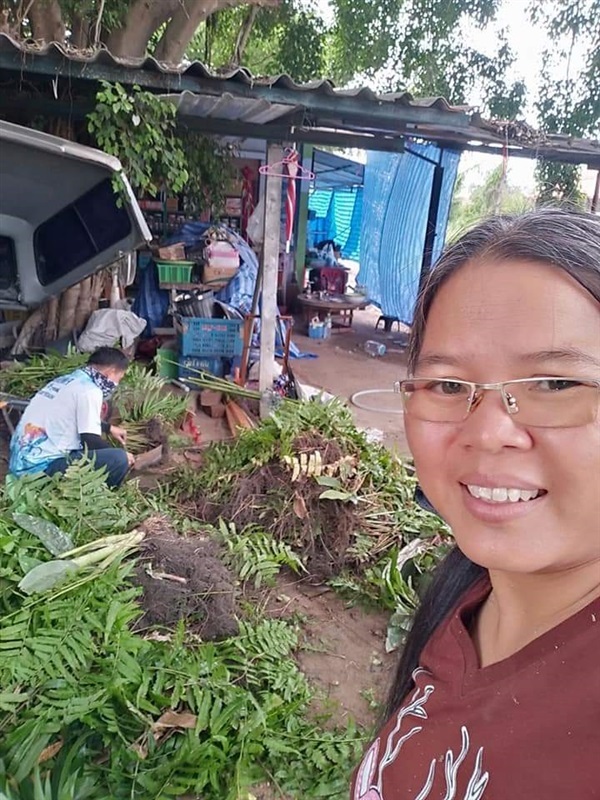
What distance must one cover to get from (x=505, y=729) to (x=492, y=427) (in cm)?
37

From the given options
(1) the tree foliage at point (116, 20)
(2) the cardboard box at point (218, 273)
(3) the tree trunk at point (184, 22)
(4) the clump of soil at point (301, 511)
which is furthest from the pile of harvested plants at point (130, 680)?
(3) the tree trunk at point (184, 22)

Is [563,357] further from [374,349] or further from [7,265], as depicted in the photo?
[374,349]

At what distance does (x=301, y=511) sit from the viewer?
3842mm

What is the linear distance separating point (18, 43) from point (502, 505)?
486cm

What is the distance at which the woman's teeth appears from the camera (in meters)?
0.73

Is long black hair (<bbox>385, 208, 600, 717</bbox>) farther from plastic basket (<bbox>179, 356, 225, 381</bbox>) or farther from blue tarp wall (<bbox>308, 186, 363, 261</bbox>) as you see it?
blue tarp wall (<bbox>308, 186, 363, 261</bbox>)

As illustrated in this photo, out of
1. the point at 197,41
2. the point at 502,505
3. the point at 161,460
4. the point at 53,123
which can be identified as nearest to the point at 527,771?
the point at 502,505

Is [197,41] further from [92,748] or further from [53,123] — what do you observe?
[92,748]

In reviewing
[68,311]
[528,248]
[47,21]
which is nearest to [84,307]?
[68,311]

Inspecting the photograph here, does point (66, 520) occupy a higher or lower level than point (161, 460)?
higher

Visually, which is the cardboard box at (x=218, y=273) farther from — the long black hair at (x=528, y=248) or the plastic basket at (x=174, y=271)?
the long black hair at (x=528, y=248)

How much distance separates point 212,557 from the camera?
3.37m

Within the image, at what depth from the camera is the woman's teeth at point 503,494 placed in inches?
28.9

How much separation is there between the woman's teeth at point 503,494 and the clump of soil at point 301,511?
10.3ft
